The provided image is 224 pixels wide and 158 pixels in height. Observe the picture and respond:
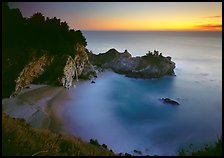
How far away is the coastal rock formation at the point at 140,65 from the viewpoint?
43938 mm


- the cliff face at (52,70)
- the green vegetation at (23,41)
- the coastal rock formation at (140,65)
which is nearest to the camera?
the green vegetation at (23,41)

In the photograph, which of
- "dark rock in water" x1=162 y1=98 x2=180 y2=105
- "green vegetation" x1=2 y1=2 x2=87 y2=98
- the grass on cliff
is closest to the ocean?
"dark rock in water" x1=162 y1=98 x2=180 y2=105

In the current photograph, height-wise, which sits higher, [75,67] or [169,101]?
[75,67]

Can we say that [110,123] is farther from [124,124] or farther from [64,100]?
[64,100]

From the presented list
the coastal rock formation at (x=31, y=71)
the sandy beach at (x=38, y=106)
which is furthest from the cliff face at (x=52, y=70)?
the sandy beach at (x=38, y=106)

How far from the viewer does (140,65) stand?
45750 millimetres

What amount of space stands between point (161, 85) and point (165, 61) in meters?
8.83

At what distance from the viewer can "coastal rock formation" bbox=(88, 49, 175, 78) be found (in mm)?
43938

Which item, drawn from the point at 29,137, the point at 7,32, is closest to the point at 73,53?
the point at 7,32

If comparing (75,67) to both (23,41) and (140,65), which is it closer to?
(23,41)

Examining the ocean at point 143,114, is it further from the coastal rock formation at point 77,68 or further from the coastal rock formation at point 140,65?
the coastal rock formation at point 140,65

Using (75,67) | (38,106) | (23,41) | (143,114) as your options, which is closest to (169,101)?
(143,114)

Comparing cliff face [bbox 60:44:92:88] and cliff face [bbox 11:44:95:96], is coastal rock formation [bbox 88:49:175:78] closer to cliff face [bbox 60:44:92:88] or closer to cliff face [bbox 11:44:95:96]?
cliff face [bbox 60:44:92:88]

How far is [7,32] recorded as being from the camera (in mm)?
23344
